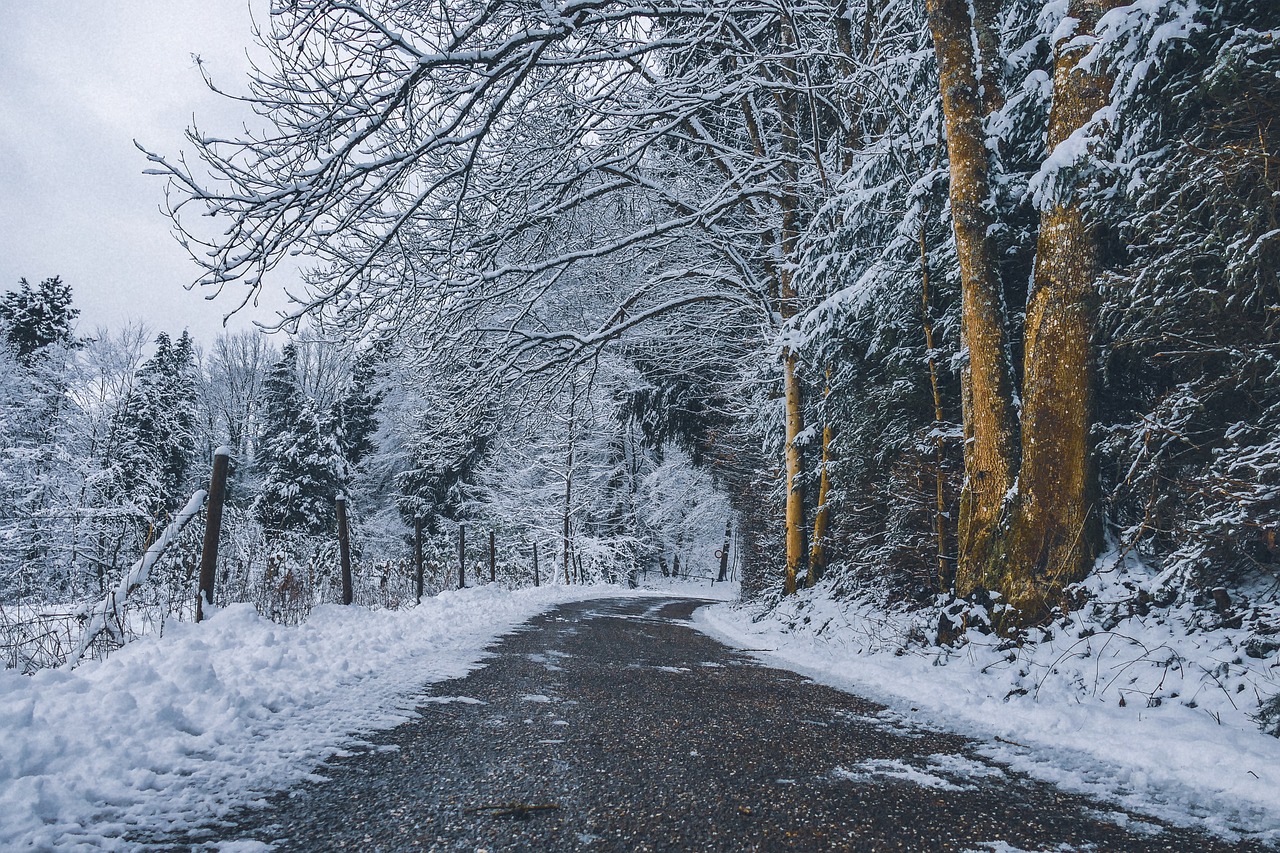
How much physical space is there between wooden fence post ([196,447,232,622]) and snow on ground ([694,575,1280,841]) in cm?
554

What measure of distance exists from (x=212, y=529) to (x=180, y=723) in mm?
3230

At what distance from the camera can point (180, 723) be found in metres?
2.87

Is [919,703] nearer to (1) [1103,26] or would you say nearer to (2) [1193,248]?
(2) [1193,248]

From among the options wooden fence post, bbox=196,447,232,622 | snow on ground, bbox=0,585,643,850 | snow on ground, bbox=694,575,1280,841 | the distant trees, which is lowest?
snow on ground, bbox=694,575,1280,841

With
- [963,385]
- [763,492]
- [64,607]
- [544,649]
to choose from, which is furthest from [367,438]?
[963,385]

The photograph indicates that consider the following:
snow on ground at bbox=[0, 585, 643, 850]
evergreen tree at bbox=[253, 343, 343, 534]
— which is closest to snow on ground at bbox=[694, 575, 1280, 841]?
snow on ground at bbox=[0, 585, 643, 850]

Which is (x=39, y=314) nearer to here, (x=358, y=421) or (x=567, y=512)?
(x=358, y=421)

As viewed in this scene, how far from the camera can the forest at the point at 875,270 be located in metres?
4.32

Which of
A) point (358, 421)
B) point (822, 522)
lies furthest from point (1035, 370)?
point (358, 421)

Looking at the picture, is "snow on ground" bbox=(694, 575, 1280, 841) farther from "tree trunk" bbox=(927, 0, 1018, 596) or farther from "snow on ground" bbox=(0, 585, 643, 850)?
"snow on ground" bbox=(0, 585, 643, 850)

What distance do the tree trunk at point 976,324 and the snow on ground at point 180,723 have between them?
4523 mm

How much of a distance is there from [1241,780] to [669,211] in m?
11.4

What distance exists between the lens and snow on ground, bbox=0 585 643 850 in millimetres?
2000

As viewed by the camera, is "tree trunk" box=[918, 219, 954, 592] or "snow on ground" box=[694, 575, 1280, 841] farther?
"tree trunk" box=[918, 219, 954, 592]
